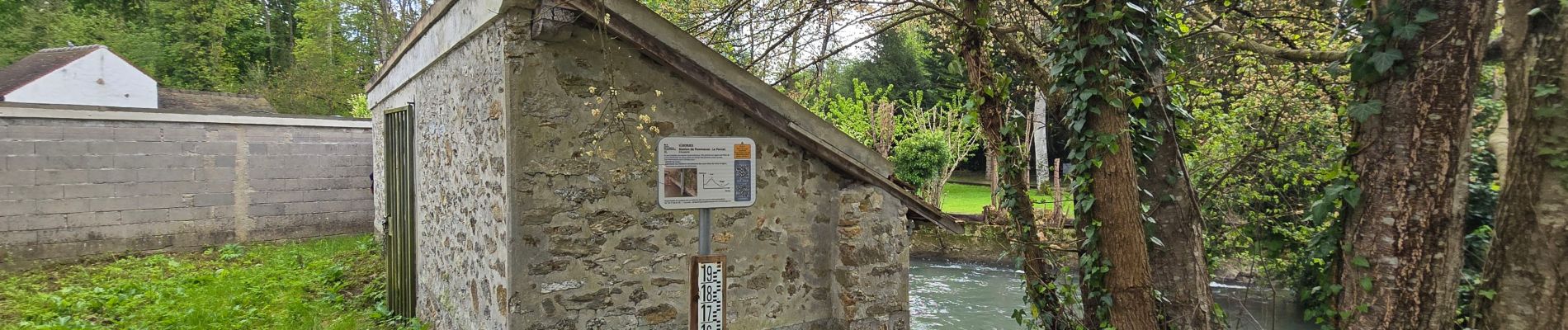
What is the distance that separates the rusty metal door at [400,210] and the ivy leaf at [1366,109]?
217 inches

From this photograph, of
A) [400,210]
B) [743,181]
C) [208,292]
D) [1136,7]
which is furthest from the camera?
[208,292]

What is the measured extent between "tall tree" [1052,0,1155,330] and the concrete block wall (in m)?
9.24

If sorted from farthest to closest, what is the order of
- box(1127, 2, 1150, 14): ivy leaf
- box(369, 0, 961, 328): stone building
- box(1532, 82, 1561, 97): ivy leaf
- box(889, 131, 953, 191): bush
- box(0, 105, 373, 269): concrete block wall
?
box(889, 131, 953, 191): bush, box(0, 105, 373, 269): concrete block wall, box(1127, 2, 1150, 14): ivy leaf, box(369, 0, 961, 328): stone building, box(1532, 82, 1561, 97): ivy leaf

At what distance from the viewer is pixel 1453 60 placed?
302 cm

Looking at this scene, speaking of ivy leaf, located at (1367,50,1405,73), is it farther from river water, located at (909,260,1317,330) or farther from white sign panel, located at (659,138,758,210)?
river water, located at (909,260,1317,330)

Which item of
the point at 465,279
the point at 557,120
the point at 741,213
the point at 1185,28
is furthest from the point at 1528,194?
the point at 465,279

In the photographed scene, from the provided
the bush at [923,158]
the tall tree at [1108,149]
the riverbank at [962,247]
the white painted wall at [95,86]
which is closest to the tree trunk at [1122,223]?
the tall tree at [1108,149]

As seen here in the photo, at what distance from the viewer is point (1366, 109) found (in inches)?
127

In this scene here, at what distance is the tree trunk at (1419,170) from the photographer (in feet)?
9.95

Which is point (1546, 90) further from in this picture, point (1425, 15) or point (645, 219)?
point (645, 219)

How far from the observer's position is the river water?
26.8 ft

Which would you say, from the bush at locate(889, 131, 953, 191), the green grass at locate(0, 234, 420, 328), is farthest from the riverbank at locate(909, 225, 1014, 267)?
the green grass at locate(0, 234, 420, 328)

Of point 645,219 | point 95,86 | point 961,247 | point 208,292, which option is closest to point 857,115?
point 961,247

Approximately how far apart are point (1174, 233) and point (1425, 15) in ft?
5.07
